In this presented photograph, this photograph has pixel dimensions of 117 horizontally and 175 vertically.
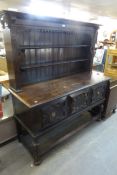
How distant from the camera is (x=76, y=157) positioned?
1742 mm

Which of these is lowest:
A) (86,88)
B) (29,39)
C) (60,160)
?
(60,160)

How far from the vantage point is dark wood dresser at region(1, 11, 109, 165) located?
4.77 ft

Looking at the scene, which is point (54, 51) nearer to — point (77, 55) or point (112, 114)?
point (77, 55)

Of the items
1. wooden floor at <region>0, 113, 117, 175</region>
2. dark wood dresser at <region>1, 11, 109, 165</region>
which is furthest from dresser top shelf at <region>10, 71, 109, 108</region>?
wooden floor at <region>0, 113, 117, 175</region>

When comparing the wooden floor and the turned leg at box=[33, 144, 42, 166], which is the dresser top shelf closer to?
the turned leg at box=[33, 144, 42, 166]

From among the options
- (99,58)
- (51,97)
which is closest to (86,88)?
(51,97)

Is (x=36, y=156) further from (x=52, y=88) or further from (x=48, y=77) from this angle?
(x=48, y=77)

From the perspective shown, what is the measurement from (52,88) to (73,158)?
917 mm

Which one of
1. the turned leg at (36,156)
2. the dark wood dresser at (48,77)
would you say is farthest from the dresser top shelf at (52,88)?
the turned leg at (36,156)

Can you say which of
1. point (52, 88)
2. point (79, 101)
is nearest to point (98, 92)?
point (79, 101)

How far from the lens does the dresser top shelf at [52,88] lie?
143 cm

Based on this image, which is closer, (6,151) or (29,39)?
(29,39)

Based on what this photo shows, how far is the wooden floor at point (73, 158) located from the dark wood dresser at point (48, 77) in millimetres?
119

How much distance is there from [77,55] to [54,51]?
511 millimetres
